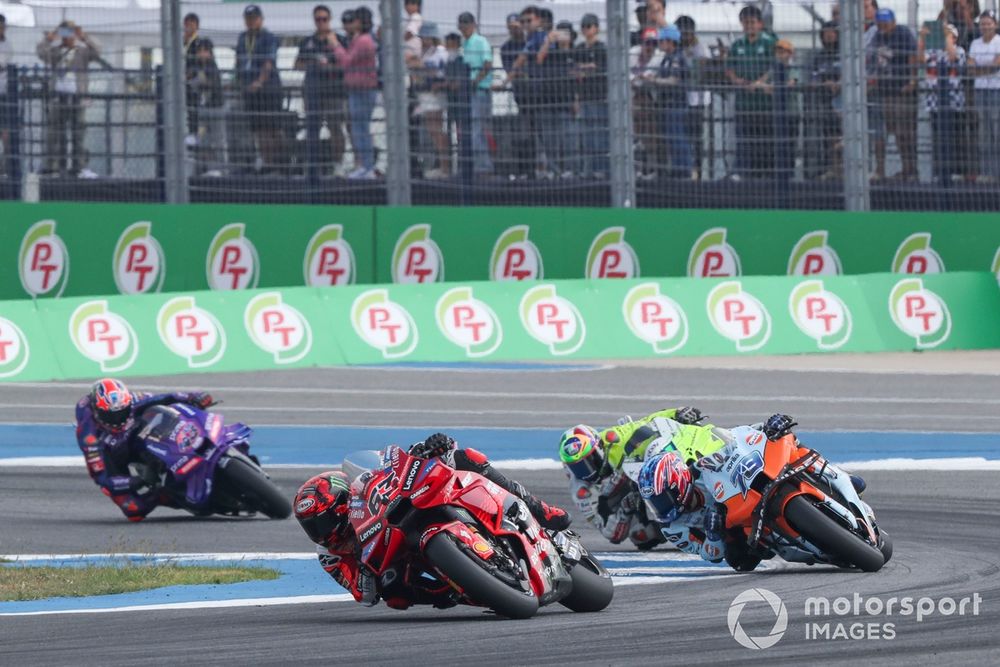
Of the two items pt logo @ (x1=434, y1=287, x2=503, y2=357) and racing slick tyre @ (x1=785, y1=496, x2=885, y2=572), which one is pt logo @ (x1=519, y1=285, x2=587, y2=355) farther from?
racing slick tyre @ (x1=785, y1=496, x2=885, y2=572)

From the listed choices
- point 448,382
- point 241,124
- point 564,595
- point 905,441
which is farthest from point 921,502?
point 241,124

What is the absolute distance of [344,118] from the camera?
20.2m

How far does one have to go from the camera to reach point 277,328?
1934 cm

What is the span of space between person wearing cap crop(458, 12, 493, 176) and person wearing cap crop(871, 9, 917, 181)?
4.16m

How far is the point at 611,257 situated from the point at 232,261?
426cm

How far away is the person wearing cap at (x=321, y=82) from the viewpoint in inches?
791

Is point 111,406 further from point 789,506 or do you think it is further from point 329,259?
point 329,259

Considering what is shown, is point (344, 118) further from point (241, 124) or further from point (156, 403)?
point (156, 403)

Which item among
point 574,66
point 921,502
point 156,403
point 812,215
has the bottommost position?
point 921,502

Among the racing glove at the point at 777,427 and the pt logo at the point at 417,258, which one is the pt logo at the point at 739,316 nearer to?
Answer: the pt logo at the point at 417,258

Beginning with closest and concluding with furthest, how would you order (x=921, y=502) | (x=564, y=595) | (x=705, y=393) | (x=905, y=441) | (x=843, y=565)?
(x=564, y=595) → (x=843, y=565) → (x=921, y=502) → (x=905, y=441) → (x=705, y=393)

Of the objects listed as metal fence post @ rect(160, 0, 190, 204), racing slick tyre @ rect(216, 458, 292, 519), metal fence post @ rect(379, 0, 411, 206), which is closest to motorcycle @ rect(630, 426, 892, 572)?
racing slick tyre @ rect(216, 458, 292, 519)

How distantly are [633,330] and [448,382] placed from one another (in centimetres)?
247

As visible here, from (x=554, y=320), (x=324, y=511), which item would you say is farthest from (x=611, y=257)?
(x=324, y=511)
